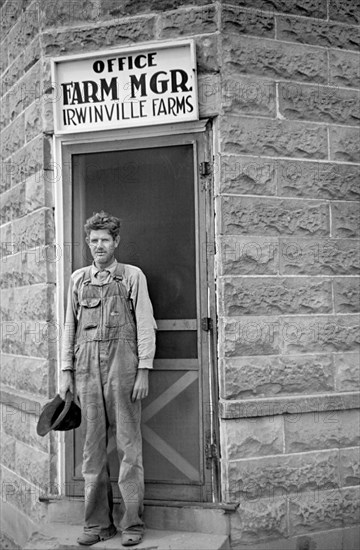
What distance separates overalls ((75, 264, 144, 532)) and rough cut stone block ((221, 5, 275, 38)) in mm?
2096

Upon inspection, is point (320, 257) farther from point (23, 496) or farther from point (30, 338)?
point (23, 496)

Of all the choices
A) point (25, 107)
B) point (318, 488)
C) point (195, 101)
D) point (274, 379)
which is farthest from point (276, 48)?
point (318, 488)

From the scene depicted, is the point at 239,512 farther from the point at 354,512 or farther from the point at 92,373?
the point at 92,373

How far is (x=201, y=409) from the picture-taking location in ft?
16.7

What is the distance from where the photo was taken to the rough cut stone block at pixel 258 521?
4914mm

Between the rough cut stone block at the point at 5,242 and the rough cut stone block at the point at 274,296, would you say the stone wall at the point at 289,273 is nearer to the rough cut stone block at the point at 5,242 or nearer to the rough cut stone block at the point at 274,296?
the rough cut stone block at the point at 274,296

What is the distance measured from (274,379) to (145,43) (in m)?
2.77

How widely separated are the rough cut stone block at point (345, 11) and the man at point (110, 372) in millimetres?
2480

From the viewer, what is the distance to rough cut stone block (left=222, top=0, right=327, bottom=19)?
5152 mm

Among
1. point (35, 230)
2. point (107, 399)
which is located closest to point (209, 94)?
point (35, 230)

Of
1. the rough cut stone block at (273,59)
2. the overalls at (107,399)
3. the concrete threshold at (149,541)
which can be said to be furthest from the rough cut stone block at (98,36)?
the concrete threshold at (149,541)

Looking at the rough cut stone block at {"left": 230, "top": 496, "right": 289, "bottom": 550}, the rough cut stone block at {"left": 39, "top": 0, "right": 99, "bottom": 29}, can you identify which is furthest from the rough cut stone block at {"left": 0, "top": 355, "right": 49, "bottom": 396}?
the rough cut stone block at {"left": 39, "top": 0, "right": 99, "bottom": 29}

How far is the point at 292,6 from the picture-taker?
5277 millimetres

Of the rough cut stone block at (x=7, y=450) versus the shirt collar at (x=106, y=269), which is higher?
the shirt collar at (x=106, y=269)
